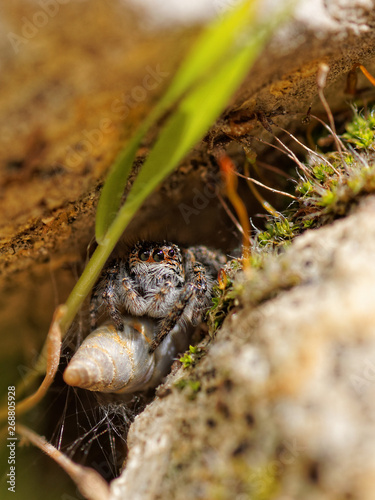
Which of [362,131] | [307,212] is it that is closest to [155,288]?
[307,212]

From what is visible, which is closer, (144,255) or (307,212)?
(307,212)

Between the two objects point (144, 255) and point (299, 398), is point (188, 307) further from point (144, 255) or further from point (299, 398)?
point (299, 398)

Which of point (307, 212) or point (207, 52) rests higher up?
point (207, 52)

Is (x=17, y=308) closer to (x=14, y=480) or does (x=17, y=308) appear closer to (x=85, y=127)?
(x=14, y=480)

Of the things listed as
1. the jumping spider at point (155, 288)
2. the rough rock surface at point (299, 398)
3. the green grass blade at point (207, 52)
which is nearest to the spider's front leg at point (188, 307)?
the jumping spider at point (155, 288)

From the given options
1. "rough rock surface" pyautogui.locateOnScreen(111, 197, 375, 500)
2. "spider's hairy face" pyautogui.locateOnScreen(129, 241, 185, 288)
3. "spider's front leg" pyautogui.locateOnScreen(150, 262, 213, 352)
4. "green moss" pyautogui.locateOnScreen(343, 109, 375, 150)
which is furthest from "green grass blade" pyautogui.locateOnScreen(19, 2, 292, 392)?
"green moss" pyautogui.locateOnScreen(343, 109, 375, 150)

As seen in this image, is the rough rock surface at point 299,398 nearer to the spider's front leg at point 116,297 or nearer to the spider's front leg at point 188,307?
the spider's front leg at point 188,307

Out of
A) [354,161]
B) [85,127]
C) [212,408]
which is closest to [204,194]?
[354,161]
